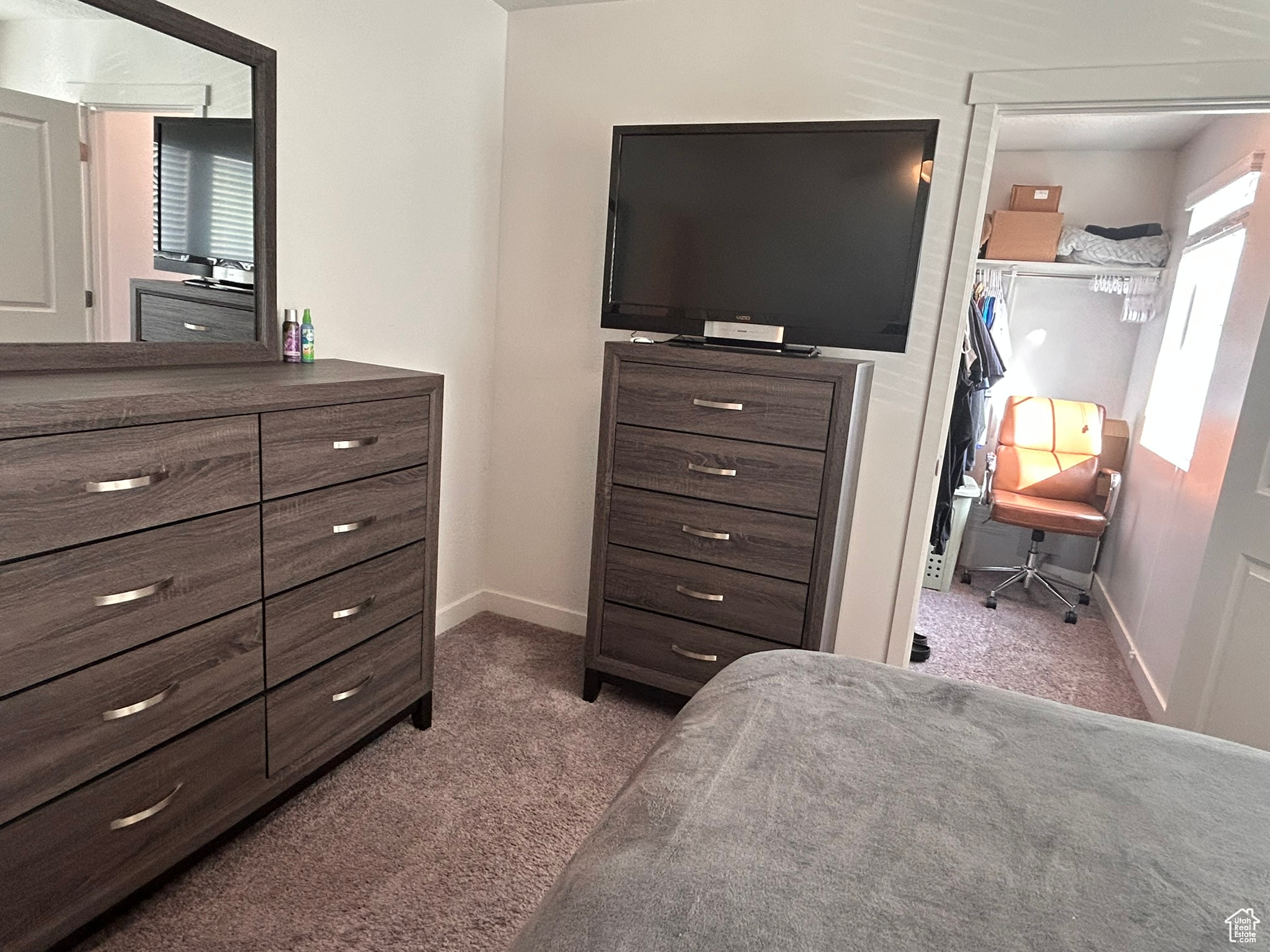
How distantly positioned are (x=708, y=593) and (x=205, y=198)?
1751 millimetres

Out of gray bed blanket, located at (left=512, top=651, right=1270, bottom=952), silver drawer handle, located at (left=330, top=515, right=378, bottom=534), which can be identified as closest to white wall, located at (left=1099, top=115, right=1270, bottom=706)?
gray bed blanket, located at (left=512, top=651, right=1270, bottom=952)

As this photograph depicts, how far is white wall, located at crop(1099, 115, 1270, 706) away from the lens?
2.60 meters

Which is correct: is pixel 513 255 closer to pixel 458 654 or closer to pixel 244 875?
pixel 458 654

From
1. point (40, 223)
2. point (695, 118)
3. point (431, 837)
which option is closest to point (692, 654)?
point (431, 837)

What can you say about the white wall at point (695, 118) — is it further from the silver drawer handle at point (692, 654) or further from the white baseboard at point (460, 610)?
the silver drawer handle at point (692, 654)

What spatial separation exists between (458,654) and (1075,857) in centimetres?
232

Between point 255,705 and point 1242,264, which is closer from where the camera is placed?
point 255,705

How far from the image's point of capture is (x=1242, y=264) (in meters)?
2.79

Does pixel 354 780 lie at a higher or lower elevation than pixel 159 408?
lower

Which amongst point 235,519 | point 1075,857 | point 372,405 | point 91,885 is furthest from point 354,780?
point 1075,857

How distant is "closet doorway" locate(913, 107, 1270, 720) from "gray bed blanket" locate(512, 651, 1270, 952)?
2.03m

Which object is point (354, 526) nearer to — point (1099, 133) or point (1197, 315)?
point (1197, 315)

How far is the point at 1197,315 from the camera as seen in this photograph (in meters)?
3.33

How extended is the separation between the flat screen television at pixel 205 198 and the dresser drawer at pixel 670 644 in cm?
150
